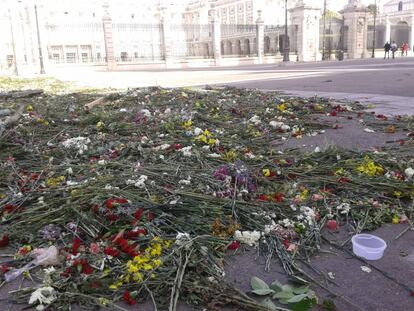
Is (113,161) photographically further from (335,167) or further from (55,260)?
(335,167)

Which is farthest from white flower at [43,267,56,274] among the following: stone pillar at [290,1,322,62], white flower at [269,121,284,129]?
stone pillar at [290,1,322,62]

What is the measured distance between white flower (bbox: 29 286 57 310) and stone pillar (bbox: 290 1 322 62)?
44210 mm

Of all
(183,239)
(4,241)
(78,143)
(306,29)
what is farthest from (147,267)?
(306,29)

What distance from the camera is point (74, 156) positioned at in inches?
181

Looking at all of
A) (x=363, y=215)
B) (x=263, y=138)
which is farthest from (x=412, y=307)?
(x=263, y=138)

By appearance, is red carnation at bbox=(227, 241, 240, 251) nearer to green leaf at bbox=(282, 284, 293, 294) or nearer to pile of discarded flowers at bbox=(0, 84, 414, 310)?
pile of discarded flowers at bbox=(0, 84, 414, 310)

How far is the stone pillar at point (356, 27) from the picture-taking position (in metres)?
43.6

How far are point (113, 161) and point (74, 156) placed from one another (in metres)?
0.65

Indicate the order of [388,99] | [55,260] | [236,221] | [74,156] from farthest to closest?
[388,99], [74,156], [236,221], [55,260]

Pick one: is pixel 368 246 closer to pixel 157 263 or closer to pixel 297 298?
pixel 297 298

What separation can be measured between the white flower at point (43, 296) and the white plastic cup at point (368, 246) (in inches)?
75.1

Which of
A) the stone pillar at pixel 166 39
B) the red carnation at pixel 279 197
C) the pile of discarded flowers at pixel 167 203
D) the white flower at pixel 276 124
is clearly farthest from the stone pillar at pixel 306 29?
the red carnation at pixel 279 197

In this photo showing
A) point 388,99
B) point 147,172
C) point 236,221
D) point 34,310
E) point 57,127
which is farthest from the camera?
point 388,99

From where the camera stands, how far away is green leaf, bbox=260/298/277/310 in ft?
7.09
